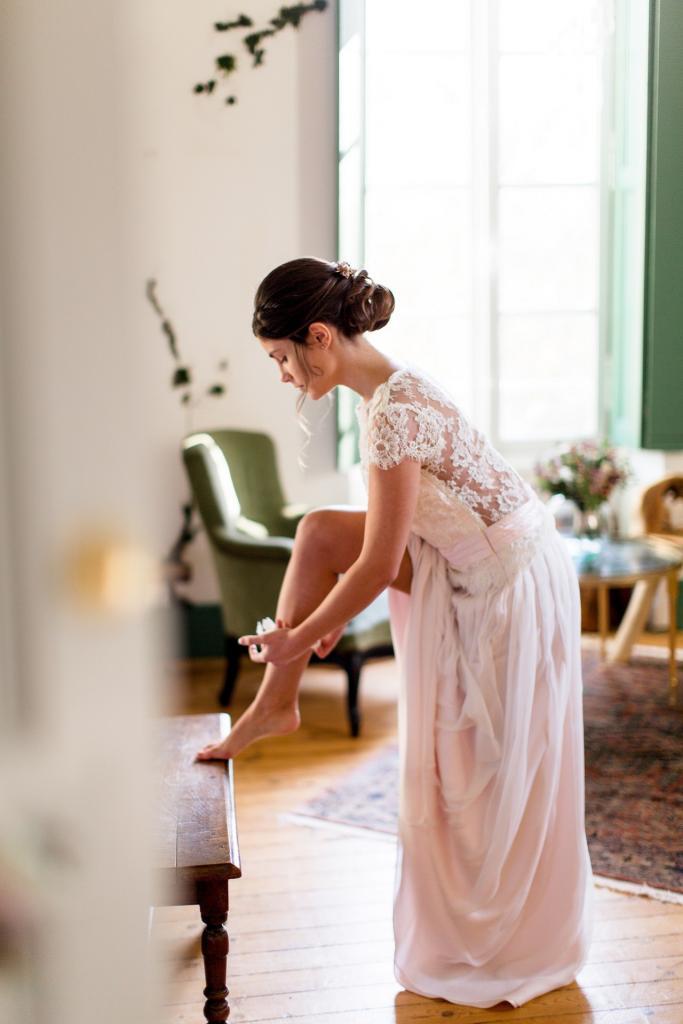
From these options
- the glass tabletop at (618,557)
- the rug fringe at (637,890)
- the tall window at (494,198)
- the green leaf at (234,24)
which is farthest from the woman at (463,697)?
the tall window at (494,198)

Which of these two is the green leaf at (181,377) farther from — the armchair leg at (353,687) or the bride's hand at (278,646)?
the bride's hand at (278,646)

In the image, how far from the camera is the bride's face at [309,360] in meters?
2.01

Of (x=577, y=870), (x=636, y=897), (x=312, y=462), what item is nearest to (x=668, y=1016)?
(x=577, y=870)

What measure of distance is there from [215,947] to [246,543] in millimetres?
2130

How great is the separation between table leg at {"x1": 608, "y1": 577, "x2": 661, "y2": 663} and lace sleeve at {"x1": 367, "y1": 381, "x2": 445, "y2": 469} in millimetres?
2554

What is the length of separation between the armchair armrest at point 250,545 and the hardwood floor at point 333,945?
80cm

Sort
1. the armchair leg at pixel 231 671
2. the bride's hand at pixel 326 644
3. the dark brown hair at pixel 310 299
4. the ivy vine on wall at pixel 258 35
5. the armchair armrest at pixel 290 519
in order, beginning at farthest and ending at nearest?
the ivy vine on wall at pixel 258 35 < the armchair armrest at pixel 290 519 < the armchair leg at pixel 231 671 < the bride's hand at pixel 326 644 < the dark brown hair at pixel 310 299

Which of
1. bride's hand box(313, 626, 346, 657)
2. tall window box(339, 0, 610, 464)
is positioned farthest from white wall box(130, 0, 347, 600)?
bride's hand box(313, 626, 346, 657)

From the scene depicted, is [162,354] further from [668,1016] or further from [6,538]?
[6,538]

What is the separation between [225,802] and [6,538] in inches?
67.2

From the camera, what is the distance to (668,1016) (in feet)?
6.64

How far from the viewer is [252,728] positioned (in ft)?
7.07

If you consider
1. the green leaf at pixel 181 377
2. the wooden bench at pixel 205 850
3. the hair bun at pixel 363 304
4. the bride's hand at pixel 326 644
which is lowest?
the wooden bench at pixel 205 850

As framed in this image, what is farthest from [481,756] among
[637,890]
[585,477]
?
[585,477]
